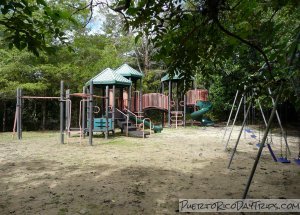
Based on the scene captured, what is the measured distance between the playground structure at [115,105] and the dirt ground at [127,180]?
3142 millimetres

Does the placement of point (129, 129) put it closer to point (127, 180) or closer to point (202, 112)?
point (202, 112)

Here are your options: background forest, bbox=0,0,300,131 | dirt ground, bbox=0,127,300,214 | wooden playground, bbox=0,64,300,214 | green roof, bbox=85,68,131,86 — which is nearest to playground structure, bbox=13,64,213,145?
green roof, bbox=85,68,131,86

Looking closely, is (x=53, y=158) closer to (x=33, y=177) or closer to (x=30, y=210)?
(x=33, y=177)

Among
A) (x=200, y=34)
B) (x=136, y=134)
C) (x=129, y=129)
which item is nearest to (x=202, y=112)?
(x=129, y=129)

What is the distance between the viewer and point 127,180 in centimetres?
555

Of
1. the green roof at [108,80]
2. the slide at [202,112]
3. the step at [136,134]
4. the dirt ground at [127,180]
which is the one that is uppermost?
the green roof at [108,80]

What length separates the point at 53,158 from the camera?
8094 millimetres

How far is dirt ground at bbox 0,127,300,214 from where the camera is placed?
13.8ft

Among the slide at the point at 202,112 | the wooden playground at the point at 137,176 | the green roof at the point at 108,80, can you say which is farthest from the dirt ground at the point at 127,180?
the slide at the point at 202,112

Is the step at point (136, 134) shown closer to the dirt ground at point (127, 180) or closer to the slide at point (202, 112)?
the dirt ground at point (127, 180)

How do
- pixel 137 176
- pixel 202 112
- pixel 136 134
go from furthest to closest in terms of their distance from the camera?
pixel 202 112, pixel 136 134, pixel 137 176

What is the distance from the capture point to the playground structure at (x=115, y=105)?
11.9 metres

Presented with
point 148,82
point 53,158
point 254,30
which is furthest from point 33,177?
point 148,82

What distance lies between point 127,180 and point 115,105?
1236 cm
